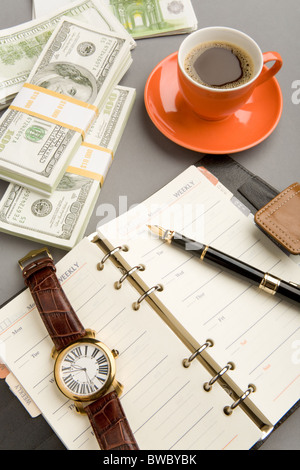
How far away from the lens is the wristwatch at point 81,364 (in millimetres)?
571

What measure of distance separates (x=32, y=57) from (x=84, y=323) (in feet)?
1.79

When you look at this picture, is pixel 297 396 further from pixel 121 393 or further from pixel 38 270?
pixel 38 270

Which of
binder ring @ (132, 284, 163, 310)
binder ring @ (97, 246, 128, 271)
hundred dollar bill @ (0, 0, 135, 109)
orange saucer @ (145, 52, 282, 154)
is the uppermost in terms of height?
hundred dollar bill @ (0, 0, 135, 109)

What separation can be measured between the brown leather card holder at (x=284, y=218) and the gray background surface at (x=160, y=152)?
0.06 metres

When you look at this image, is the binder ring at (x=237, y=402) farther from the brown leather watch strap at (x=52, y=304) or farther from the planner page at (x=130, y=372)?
the brown leather watch strap at (x=52, y=304)

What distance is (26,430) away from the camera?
2.00ft

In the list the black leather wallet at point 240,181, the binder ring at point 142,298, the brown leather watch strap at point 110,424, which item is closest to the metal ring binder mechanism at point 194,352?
the binder ring at point 142,298

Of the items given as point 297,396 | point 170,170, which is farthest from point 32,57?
point 297,396

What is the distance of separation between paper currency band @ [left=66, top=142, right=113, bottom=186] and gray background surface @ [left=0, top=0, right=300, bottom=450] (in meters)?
0.02

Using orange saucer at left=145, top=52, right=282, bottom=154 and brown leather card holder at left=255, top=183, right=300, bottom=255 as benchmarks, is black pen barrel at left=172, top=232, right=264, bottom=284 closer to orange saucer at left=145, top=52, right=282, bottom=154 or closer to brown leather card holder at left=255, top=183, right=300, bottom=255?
brown leather card holder at left=255, top=183, right=300, bottom=255

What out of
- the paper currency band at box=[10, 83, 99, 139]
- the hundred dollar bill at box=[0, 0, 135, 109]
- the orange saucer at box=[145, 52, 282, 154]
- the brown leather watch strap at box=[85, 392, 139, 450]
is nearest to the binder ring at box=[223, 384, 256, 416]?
the brown leather watch strap at box=[85, 392, 139, 450]

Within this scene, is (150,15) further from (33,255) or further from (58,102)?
(33,255)

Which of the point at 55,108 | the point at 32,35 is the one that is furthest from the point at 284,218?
the point at 32,35

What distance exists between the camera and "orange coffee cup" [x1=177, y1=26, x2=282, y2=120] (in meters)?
0.69
